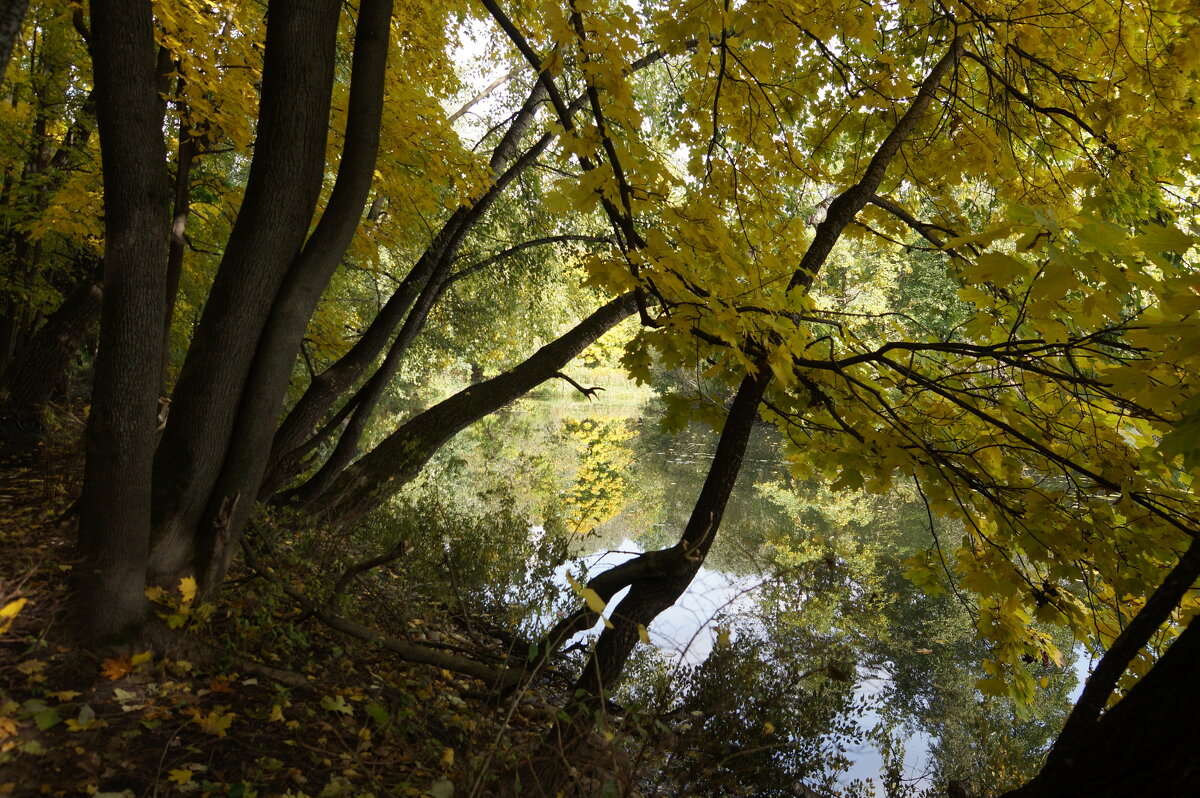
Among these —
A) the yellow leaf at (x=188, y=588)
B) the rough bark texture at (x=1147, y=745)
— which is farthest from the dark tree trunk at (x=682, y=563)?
the rough bark texture at (x=1147, y=745)

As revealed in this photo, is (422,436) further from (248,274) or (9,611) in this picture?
(9,611)

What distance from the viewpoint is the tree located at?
2.22m

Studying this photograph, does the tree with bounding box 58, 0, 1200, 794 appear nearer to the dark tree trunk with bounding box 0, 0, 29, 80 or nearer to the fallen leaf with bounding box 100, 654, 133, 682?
the fallen leaf with bounding box 100, 654, 133, 682

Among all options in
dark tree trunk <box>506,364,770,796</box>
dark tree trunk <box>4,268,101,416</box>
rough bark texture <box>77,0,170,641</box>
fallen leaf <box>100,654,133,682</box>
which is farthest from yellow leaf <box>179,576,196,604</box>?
dark tree trunk <box>4,268,101,416</box>

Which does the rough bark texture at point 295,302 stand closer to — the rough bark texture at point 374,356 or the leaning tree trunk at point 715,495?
the leaning tree trunk at point 715,495

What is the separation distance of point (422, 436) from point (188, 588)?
330 cm

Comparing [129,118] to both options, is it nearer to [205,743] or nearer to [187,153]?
[205,743]

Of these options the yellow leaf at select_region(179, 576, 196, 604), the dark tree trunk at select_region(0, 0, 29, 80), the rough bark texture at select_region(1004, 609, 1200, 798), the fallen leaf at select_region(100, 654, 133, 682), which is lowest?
the fallen leaf at select_region(100, 654, 133, 682)

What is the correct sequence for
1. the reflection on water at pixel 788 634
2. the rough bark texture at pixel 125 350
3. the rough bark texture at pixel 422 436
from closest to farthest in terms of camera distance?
Answer: the rough bark texture at pixel 125 350 < the reflection on water at pixel 788 634 < the rough bark texture at pixel 422 436

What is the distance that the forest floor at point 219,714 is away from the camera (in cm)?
219

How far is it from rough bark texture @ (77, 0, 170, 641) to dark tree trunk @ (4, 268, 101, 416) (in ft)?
17.1

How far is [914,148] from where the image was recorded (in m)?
3.62

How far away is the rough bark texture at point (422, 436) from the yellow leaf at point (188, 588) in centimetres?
300

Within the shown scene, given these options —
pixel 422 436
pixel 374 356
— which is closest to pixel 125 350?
pixel 374 356
